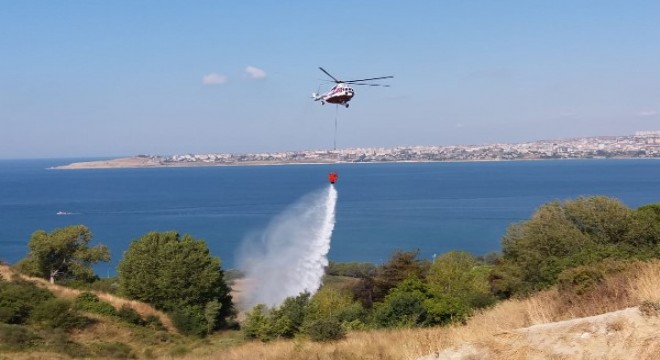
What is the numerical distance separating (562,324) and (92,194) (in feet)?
535

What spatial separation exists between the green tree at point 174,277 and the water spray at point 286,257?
3976 mm

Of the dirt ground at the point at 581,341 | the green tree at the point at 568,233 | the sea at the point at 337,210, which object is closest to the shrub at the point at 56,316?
the green tree at the point at 568,233

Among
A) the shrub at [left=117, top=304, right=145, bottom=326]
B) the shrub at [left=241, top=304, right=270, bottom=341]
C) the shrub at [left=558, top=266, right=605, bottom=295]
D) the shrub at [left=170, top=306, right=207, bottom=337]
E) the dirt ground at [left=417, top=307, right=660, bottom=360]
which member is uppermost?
the dirt ground at [left=417, top=307, right=660, bottom=360]

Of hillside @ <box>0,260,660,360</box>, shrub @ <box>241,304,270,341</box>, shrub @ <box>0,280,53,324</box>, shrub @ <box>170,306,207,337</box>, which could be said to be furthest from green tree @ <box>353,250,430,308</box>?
hillside @ <box>0,260,660,360</box>

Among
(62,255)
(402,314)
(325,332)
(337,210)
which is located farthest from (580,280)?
(337,210)

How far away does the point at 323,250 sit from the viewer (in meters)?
50.4

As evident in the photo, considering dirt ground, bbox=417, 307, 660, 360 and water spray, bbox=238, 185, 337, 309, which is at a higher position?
dirt ground, bbox=417, 307, 660, 360

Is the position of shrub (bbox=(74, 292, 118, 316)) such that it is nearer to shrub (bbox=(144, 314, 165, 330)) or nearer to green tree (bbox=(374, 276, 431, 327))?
shrub (bbox=(144, 314, 165, 330))

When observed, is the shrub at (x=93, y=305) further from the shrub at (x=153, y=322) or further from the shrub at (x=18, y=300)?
the shrub at (x=153, y=322)

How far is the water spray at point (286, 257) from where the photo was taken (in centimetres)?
4693

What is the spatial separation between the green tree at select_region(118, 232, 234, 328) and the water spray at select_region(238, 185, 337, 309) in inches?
157

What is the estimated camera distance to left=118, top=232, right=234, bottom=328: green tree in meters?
34.8

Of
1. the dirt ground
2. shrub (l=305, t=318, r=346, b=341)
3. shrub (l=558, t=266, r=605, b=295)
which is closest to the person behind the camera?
the dirt ground

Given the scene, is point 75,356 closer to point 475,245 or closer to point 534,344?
point 534,344
